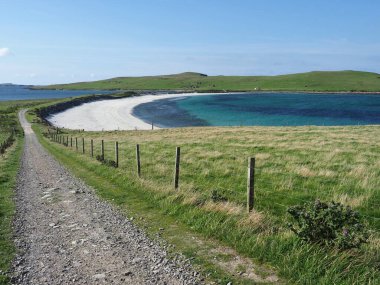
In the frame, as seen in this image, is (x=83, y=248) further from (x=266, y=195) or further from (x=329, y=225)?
(x=266, y=195)

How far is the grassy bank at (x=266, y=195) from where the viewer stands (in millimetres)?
7235

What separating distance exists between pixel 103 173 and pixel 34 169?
729 cm

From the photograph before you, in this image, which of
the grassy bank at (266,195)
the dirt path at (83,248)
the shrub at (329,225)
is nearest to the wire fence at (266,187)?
the grassy bank at (266,195)

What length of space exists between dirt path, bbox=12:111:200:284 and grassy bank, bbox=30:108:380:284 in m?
1.47

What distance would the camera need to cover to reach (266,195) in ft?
47.0

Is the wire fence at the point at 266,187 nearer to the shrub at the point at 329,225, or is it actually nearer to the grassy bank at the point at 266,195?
the grassy bank at the point at 266,195

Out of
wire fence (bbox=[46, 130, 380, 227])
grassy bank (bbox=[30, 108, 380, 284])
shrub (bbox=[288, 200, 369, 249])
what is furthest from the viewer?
wire fence (bbox=[46, 130, 380, 227])

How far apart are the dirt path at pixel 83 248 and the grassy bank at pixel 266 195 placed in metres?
1.47

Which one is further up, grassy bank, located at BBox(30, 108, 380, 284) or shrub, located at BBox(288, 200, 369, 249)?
shrub, located at BBox(288, 200, 369, 249)

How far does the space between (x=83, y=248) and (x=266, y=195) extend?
7.95 metres

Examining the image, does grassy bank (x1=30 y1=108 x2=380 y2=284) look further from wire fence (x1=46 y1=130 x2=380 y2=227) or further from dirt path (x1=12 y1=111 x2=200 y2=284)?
dirt path (x1=12 y1=111 x2=200 y2=284)

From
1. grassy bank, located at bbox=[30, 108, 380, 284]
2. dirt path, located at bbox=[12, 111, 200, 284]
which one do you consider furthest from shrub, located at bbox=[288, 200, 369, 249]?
dirt path, located at bbox=[12, 111, 200, 284]

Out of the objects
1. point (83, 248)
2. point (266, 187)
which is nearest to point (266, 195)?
point (266, 187)

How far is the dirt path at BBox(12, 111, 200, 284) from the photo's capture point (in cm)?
733
